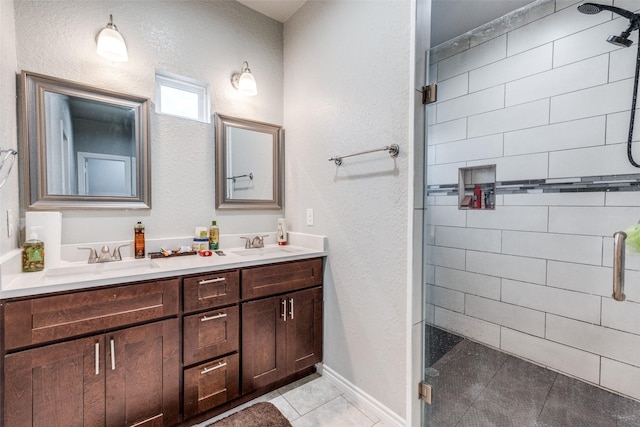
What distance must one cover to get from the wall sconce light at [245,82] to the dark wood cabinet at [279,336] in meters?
1.49

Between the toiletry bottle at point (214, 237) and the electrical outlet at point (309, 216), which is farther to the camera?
the electrical outlet at point (309, 216)

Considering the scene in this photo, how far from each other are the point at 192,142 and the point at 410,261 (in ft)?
5.33

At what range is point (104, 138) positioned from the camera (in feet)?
5.54

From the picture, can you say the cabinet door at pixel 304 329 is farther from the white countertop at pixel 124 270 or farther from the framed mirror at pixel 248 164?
the framed mirror at pixel 248 164

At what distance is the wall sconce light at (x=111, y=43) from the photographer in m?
1.57

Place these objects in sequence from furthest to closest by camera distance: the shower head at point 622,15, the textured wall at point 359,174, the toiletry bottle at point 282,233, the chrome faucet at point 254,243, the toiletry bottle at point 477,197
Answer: the toiletry bottle at point 282,233
the chrome faucet at point 254,243
the toiletry bottle at point 477,197
the textured wall at point 359,174
the shower head at point 622,15

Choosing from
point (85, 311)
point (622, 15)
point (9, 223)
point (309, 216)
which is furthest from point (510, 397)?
point (9, 223)

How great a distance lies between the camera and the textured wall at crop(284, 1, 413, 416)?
155cm

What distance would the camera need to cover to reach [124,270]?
147 centimetres

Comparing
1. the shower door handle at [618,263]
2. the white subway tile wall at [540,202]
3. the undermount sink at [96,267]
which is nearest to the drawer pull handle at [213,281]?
the undermount sink at [96,267]

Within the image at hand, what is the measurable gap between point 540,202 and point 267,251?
71.4 inches

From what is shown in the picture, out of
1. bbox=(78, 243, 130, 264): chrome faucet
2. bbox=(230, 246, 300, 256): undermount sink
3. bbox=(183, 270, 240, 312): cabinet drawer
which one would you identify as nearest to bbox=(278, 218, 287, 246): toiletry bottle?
bbox=(230, 246, 300, 256): undermount sink

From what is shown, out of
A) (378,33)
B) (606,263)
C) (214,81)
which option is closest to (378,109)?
(378,33)

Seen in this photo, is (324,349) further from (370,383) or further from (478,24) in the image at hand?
(478,24)
